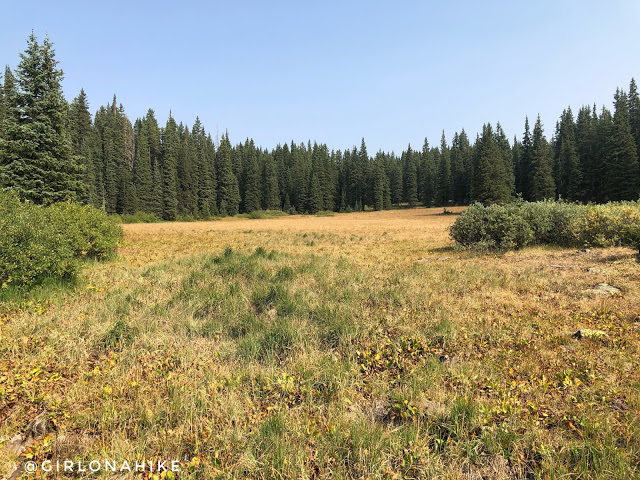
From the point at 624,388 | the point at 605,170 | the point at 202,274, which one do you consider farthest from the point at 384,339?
the point at 605,170

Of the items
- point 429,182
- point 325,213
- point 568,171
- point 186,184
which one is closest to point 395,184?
point 429,182

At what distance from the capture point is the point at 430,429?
3318 millimetres

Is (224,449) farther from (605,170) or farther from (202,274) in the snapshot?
(605,170)

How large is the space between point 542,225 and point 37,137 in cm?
2906

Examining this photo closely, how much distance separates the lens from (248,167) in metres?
93.5

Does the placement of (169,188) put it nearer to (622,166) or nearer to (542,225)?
(542,225)

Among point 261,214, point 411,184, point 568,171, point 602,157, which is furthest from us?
point 411,184

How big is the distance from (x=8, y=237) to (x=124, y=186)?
69.9m

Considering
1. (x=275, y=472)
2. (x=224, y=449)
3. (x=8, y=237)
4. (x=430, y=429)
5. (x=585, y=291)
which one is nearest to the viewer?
(x=275, y=472)

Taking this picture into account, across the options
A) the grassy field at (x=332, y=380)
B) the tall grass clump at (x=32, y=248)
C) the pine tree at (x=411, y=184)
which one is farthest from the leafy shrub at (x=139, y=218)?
the pine tree at (x=411, y=184)

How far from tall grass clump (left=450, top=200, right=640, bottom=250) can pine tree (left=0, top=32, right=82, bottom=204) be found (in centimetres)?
2444

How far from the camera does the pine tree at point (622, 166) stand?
174ft

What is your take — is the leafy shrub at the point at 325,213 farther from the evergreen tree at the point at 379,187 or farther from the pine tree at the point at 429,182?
the pine tree at the point at 429,182

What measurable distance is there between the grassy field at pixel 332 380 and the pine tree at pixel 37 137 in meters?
17.7
